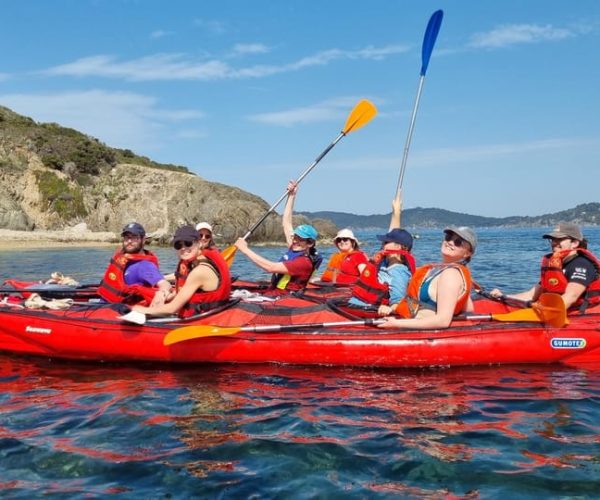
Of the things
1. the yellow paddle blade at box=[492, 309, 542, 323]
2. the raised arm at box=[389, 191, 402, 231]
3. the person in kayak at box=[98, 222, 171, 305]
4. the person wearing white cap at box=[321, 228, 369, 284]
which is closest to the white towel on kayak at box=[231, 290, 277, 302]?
the person in kayak at box=[98, 222, 171, 305]

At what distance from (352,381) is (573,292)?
2.77 meters

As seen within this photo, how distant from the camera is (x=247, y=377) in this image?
6594 mm

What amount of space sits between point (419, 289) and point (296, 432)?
2.35 meters

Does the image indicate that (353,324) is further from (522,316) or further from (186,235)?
(186,235)

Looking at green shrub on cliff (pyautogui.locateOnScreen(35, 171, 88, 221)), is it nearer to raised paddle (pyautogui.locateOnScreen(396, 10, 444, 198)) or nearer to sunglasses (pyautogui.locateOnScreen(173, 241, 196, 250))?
raised paddle (pyautogui.locateOnScreen(396, 10, 444, 198))

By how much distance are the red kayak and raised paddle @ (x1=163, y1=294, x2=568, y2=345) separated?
1cm

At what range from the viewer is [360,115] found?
12180 millimetres

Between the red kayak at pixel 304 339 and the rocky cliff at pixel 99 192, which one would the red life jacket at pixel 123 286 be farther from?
the rocky cliff at pixel 99 192

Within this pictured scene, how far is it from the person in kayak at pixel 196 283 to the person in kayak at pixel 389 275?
168 centimetres

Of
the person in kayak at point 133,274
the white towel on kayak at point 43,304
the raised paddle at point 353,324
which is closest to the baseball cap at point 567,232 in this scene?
the raised paddle at point 353,324

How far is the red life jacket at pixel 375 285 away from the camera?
7496mm

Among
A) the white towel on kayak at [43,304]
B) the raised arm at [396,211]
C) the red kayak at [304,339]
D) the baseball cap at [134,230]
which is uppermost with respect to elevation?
the raised arm at [396,211]

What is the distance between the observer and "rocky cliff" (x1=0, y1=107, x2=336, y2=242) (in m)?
40.1

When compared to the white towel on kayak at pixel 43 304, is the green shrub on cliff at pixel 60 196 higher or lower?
higher
